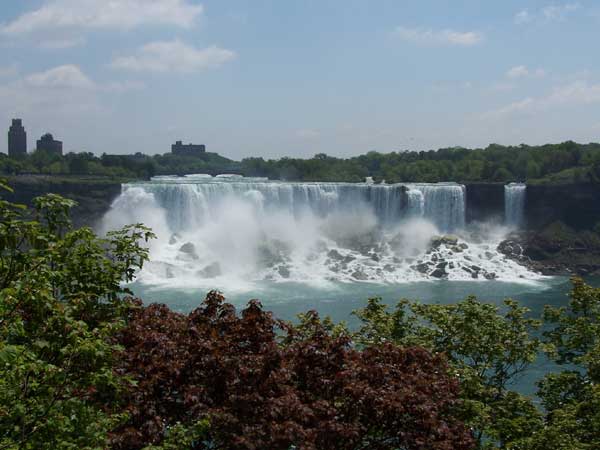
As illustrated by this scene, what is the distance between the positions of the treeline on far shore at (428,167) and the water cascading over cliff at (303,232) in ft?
38.8

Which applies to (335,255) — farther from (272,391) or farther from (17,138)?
(17,138)

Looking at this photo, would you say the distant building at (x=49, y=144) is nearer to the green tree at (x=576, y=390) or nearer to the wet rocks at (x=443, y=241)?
the wet rocks at (x=443, y=241)

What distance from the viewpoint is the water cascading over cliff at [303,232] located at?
37906 mm

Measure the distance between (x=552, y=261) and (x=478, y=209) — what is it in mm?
8466

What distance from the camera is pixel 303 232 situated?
149 ft

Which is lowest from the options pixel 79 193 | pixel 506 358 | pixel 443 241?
pixel 443 241

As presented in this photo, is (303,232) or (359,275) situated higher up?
(303,232)

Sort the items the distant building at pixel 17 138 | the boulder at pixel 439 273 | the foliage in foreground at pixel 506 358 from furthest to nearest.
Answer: the distant building at pixel 17 138, the boulder at pixel 439 273, the foliage in foreground at pixel 506 358

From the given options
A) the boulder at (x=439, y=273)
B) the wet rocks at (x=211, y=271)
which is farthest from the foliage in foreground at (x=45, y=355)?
the boulder at (x=439, y=273)

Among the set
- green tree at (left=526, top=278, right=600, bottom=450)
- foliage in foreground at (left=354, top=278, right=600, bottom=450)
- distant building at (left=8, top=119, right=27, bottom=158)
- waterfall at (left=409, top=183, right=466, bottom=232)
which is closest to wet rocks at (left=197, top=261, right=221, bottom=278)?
waterfall at (left=409, top=183, right=466, bottom=232)

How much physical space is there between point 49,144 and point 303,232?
88941 mm

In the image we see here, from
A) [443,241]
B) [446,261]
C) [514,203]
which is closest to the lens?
[446,261]

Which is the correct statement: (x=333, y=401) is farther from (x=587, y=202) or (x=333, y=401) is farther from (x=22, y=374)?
(x=587, y=202)

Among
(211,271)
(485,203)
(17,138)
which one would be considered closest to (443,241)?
(485,203)
